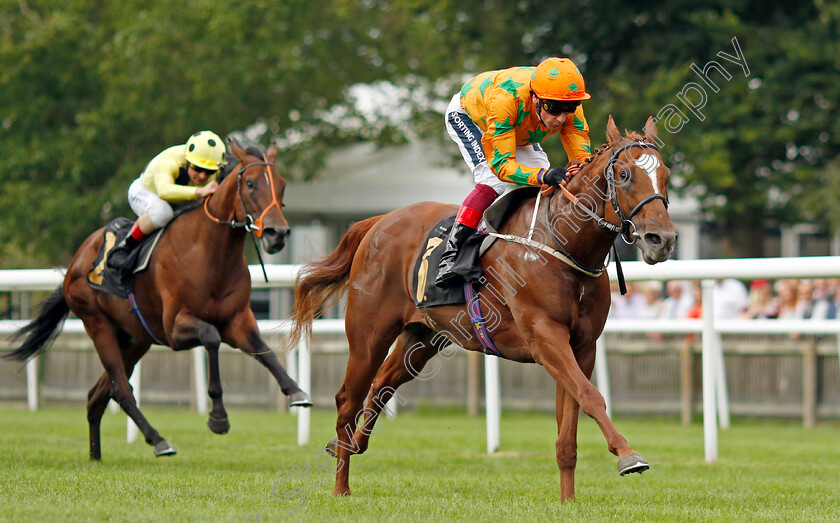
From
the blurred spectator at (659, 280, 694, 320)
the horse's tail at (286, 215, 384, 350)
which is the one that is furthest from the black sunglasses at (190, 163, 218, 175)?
the blurred spectator at (659, 280, 694, 320)

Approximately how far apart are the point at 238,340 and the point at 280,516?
239 centimetres

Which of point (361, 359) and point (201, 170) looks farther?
point (201, 170)

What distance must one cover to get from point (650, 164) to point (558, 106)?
68cm

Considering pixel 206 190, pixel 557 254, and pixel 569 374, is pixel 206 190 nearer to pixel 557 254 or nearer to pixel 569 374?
pixel 557 254

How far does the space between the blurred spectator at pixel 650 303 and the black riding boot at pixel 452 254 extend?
7156mm

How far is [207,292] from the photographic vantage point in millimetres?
6660

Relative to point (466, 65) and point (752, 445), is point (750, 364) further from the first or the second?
point (466, 65)

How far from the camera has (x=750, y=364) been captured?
10.9 meters

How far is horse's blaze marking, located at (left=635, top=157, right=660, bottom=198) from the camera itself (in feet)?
14.8

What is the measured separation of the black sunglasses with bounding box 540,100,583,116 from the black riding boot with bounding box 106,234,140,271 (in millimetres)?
3251

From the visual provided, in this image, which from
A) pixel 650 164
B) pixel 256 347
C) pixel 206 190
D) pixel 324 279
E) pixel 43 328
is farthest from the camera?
pixel 43 328

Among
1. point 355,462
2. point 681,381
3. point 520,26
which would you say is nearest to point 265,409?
point 681,381

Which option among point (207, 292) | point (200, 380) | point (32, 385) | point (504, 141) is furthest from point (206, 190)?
point (32, 385)

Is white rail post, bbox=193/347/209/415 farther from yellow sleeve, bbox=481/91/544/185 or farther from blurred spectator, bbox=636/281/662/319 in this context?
yellow sleeve, bbox=481/91/544/185
